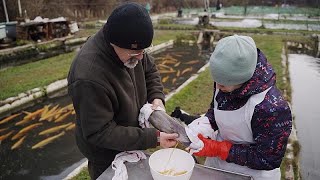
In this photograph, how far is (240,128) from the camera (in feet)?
7.02

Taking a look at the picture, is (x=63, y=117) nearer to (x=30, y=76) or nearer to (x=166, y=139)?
(x=30, y=76)

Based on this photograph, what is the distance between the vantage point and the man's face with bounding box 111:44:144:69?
2.01m

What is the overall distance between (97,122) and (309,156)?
479 cm

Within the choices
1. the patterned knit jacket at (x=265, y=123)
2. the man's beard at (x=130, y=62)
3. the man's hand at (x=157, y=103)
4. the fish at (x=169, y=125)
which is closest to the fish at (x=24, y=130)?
the man's hand at (x=157, y=103)

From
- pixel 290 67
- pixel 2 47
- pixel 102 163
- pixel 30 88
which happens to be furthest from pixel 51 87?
pixel 290 67

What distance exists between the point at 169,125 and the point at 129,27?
81cm

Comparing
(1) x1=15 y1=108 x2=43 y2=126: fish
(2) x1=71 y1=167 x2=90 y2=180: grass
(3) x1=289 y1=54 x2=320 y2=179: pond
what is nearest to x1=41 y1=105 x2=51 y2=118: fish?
(1) x1=15 y1=108 x2=43 y2=126: fish

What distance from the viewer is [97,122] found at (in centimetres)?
193

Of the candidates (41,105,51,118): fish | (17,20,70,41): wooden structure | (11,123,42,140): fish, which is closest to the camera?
(11,123,42,140): fish

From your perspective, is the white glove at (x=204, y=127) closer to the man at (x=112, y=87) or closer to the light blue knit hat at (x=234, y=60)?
the man at (x=112, y=87)

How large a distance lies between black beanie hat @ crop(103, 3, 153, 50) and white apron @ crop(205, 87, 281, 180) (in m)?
0.84

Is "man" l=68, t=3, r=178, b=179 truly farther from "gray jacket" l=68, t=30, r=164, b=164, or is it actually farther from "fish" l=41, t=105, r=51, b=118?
"fish" l=41, t=105, r=51, b=118

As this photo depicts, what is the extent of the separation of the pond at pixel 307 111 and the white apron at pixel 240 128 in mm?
3005

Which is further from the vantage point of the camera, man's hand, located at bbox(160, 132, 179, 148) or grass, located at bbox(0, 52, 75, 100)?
grass, located at bbox(0, 52, 75, 100)
